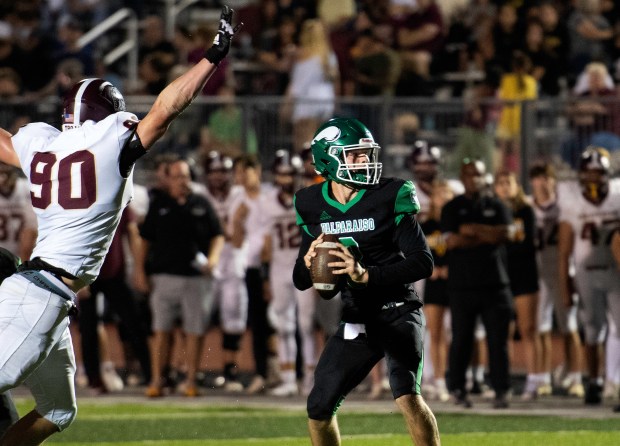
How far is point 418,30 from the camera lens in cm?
1631

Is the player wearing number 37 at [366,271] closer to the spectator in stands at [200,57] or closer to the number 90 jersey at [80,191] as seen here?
the number 90 jersey at [80,191]

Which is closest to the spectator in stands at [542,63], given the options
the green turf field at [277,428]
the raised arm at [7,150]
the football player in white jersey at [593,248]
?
the football player in white jersey at [593,248]

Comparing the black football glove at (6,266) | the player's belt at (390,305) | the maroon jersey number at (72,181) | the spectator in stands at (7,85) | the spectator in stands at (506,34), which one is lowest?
the player's belt at (390,305)

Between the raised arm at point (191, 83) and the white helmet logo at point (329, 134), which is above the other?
the raised arm at point (191, 83)

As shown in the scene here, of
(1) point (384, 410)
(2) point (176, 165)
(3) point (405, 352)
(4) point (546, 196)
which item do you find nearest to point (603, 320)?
(4) point (546, 196)

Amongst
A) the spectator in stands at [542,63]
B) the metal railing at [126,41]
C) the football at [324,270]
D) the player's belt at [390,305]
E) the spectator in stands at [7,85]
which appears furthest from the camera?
the metal railing at [126,41]

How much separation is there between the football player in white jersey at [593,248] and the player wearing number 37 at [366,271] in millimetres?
5167

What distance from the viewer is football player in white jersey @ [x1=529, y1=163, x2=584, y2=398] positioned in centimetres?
1235

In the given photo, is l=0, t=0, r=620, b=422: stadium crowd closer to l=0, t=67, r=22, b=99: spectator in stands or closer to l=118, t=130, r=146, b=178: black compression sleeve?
l=0, t=67, r=22, b=99: spectator in stands

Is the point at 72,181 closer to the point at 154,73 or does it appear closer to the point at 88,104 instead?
the point at 88,104

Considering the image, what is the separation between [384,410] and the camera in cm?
1132

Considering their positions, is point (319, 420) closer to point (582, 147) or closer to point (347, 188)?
point (347, 188)

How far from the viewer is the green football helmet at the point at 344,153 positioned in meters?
6.84

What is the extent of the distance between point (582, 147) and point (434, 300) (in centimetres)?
254
